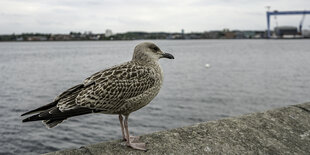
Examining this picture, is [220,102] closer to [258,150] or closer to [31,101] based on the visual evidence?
[31,101]

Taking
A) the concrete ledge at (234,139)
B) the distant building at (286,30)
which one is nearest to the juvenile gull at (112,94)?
the concrete ledge at (234,139)

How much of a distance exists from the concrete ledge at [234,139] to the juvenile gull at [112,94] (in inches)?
9.8

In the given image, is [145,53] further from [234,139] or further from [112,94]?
[234,139]

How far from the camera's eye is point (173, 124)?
51.5 ft

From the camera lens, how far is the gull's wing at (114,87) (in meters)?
3.22

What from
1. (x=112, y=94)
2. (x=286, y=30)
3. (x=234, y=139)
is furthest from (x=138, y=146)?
(x=286, y=30)

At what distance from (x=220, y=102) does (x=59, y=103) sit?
62.6 feet

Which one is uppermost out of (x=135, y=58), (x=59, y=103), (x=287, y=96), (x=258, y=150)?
(x=135, y=58)

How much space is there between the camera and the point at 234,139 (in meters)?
3.54

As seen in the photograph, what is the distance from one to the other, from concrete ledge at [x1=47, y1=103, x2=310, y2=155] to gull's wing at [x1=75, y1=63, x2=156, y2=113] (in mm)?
498

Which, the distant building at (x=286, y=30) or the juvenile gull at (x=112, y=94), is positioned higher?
the distant building at (x=286, y=30)

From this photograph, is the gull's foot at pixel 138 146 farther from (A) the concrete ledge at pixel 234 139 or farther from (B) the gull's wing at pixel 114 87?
(B) the gull's wing at pixel 114 87

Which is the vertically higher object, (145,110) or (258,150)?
Result: (258,150)

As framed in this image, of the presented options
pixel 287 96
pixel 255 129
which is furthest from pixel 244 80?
pixel 255 129
